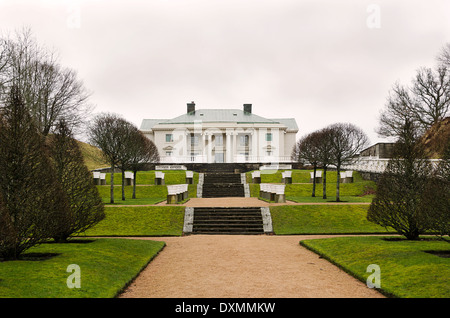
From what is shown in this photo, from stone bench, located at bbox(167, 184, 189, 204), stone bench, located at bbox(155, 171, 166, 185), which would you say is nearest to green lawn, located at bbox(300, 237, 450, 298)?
stone bench, located at bbox(167, 184, 189, 204)

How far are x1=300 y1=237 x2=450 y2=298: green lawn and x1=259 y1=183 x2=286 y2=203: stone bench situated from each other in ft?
32.4

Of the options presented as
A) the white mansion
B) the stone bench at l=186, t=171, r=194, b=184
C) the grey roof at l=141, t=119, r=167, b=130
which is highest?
the grey roof at l=141, t=119, r=167, b=130

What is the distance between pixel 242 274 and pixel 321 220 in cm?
1016

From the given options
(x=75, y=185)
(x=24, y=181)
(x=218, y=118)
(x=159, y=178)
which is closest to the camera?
(x=24, y=181)

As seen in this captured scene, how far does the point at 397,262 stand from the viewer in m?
9.59

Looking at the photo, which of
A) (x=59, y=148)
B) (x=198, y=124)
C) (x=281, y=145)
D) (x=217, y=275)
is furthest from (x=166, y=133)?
(x=217, y=275)

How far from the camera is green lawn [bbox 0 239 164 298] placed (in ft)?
23.7

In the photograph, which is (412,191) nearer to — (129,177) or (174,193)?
(174,193)

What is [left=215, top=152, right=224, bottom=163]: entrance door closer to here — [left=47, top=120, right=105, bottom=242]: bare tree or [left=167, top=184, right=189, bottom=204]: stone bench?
[left=167, top=184, right=189, bottom=204]: stone bench

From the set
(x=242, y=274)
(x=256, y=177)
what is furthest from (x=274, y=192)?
(x=242, y=274)

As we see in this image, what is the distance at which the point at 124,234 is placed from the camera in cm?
1688

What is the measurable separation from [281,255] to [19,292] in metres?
7.64

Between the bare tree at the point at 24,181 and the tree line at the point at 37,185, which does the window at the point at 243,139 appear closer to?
the tree line at the point at 37,185
